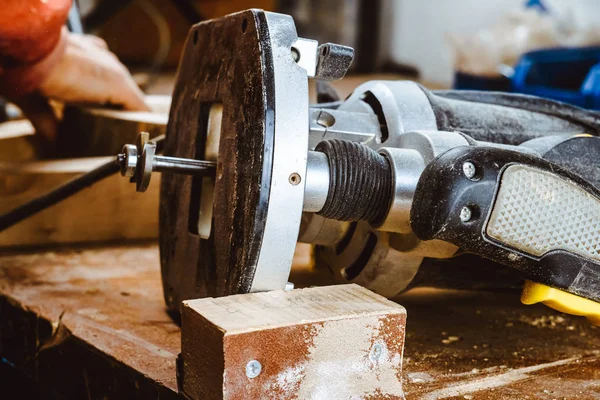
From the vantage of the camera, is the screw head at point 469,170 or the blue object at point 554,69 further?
the blue object at point 554,69

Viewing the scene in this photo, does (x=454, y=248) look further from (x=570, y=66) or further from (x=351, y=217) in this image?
(x=570, y=66)

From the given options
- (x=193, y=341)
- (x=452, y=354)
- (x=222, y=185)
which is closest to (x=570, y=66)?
(x=452, y=354)

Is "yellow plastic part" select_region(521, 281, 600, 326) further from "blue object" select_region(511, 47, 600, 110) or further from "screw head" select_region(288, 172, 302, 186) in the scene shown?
"blue object" select_region(511, 47, 600, 110)

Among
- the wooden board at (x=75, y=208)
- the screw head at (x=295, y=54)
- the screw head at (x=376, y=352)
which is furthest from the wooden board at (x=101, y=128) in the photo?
the screw head at (x=376, y=352)

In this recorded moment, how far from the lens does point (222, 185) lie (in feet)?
3.00

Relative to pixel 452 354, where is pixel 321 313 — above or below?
above

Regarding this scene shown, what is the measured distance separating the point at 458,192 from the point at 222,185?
296 millimetres

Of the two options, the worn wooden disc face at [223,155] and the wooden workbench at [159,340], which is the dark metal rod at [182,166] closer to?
the worn wooden disc face at [223,155]

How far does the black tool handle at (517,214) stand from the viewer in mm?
782

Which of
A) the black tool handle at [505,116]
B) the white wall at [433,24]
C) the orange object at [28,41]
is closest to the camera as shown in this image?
the black tool handle at [505,116]

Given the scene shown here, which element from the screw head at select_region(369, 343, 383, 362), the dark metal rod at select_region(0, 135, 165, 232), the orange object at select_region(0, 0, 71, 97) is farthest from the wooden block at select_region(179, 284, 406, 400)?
the orange object at select_region(0, 0, 71, 97)

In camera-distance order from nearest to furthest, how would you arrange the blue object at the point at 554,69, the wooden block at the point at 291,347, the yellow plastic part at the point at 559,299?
the wooden block at the point at 291,347
the yellow plastic part at the point at 559,299
the blue object at the point at 554,69

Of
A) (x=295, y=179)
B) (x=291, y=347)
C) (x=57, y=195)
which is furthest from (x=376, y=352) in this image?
(x=57, y=195)

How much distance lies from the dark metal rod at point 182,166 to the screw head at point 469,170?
34cm
